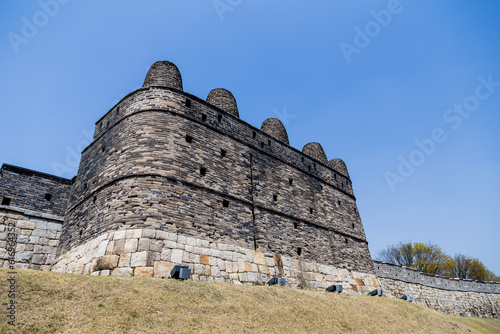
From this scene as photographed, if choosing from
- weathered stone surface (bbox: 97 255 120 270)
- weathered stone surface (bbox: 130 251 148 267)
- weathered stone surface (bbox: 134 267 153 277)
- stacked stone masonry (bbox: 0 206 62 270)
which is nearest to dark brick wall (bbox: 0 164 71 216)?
stacked stone masonry (bbox: 0 206 62 270)

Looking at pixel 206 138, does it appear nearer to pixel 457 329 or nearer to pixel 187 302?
pixel 187 302

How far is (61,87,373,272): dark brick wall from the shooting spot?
11.0 m

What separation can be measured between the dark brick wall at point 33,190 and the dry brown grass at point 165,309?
6726mm

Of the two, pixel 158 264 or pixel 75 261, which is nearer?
pixel 158 264

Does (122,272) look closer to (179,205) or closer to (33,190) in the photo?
(179,205)

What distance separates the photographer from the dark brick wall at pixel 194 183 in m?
11.0

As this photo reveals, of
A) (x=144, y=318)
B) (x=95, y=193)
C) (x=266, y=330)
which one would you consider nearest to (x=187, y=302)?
(x=144, y=318)

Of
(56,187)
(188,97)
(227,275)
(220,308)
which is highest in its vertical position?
(188,97)

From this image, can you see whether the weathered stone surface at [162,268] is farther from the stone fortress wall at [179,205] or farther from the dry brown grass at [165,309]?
the dry brown grass at [165,309]

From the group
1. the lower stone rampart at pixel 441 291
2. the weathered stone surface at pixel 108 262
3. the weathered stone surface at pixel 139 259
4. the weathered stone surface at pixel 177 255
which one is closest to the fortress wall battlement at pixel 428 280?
the lower stone rampart at pixel 441 291

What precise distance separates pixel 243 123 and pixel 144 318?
434 inches

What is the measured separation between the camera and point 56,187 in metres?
14.1

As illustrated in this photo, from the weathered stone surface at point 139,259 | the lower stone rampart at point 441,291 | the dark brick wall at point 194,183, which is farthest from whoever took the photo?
the lower stone rampart at point 441,291

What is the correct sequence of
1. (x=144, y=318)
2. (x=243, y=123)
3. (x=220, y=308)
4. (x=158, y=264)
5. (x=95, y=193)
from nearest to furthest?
(x=144, y=318)
(x=220, y=308)
(x=158, y=264)
(x=95, y=193)
(x=243, y=123)
